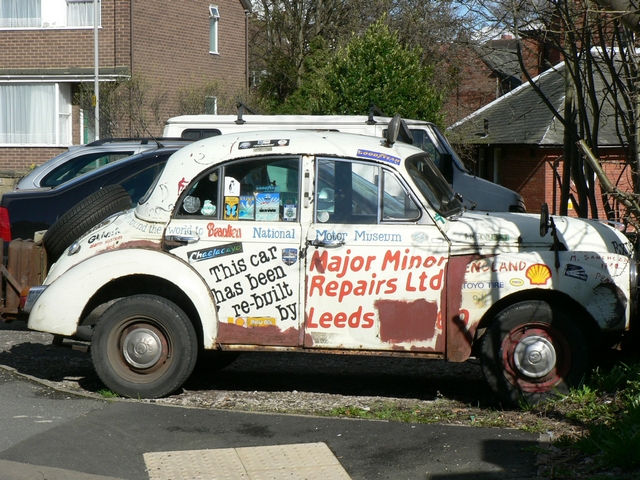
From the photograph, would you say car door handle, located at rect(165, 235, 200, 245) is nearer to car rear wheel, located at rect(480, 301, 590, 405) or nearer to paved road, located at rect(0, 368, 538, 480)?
paved road, located at rect(0, 368, 538, 480)

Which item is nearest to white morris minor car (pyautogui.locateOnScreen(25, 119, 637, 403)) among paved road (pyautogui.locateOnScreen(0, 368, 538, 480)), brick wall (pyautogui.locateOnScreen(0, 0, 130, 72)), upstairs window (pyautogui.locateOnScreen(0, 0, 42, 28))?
paved road (pyautogui.locateOnScreen(0, 368, 538, 480))

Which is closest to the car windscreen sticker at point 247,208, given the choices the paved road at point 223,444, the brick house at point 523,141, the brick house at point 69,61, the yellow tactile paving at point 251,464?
the paved road at point 223,444

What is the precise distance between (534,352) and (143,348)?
2902 millimetres

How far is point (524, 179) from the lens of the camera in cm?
2891

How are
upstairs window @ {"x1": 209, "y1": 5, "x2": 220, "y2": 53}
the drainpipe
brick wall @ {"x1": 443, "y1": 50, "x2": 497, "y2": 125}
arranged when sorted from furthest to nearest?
brick wall @ {"x1": 443, "y1": 50, "x2": 497, "y2": 125}
upstairs window @ {"x1": 209, "y1": 5, "x2": 220, "y2": 53}
the drainpipe

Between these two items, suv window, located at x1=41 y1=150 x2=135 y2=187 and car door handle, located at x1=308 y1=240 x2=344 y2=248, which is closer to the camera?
car door handle, located at x1=308 y1=240 x2=344 y2=248

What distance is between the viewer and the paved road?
17.2 feet

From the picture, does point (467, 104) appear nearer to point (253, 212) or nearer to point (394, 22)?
point (394, 22)

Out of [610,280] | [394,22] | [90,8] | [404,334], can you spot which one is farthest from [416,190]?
[394,22]

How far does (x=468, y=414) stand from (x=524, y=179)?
76.5ft

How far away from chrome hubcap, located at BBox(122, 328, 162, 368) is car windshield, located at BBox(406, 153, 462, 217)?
7.59 feet

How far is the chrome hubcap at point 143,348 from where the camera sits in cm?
679

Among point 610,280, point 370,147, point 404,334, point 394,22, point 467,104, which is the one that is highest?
point 394,22

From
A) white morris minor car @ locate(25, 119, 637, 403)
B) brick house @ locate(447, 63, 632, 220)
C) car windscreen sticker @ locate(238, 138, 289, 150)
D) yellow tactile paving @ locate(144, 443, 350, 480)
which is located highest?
brick house @ locate(447, 63, 632, 220)
